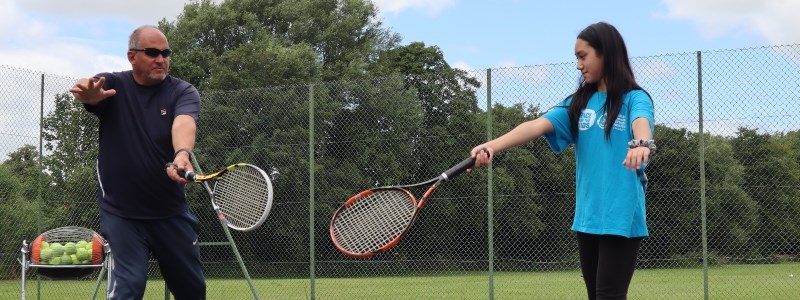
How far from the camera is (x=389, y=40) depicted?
41875 mm

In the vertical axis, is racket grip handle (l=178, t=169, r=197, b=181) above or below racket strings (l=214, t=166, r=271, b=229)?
above

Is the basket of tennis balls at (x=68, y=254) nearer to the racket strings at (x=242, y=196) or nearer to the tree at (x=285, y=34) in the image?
the racket strings at (x=242, y=196)

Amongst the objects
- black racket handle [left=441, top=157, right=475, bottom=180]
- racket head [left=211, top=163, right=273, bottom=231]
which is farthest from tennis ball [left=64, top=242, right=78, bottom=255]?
black racket handle [left=441, top=157, right=475, bottom=180]

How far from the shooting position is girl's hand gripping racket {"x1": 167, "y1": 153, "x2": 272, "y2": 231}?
14.9 ft

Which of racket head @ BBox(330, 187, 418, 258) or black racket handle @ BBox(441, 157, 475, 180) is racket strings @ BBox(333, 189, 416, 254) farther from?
black racket handle @ BBox(441, 157, 475, 180)

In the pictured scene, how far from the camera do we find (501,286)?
11.6 metres

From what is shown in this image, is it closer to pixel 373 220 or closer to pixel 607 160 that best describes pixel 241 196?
pixel 373 220

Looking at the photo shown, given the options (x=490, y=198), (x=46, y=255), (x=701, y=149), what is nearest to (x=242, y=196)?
(x=46, y=255)

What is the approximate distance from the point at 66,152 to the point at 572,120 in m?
10.9

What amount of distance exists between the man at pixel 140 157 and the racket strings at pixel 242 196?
0.24 meters

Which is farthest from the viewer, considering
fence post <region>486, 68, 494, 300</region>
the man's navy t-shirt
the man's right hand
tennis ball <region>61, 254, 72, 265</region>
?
fence post <region>486, 68, 494, 300</region>

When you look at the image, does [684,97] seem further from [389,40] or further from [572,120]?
[389,40]

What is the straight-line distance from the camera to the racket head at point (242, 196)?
458 cm

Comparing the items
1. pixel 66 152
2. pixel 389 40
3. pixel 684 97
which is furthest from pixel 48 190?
pixel 389 40
